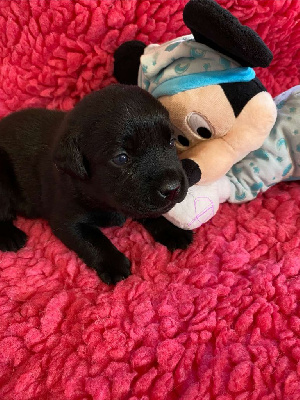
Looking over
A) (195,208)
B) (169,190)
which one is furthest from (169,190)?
(195,208)

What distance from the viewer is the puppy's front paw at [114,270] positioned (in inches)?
51.5

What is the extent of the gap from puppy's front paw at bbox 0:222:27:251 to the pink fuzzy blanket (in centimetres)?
4

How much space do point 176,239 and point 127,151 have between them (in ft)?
1.35

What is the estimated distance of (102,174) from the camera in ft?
4.05

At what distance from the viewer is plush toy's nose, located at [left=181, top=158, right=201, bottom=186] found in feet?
4.27

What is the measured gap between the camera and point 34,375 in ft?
3.43

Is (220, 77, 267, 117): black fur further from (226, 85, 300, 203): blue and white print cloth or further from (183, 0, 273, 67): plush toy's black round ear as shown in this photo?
(226, 85, 300, 203): blue and white print cloth

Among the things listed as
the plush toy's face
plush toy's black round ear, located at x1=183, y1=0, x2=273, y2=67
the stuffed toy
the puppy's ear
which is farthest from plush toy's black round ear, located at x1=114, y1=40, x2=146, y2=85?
the puppy's ear

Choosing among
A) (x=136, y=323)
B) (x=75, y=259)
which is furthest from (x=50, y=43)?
(x=136, y=323)

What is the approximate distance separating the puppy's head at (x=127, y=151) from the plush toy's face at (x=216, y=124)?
116 millimetres

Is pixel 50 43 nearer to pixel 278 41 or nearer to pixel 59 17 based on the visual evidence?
pixel 59 17

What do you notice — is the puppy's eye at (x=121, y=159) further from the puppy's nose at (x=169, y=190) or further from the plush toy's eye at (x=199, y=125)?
the plush toy's eye at (x=199, y=125)

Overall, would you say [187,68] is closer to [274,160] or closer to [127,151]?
[127,151]

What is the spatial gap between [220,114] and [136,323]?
70 centimetres
